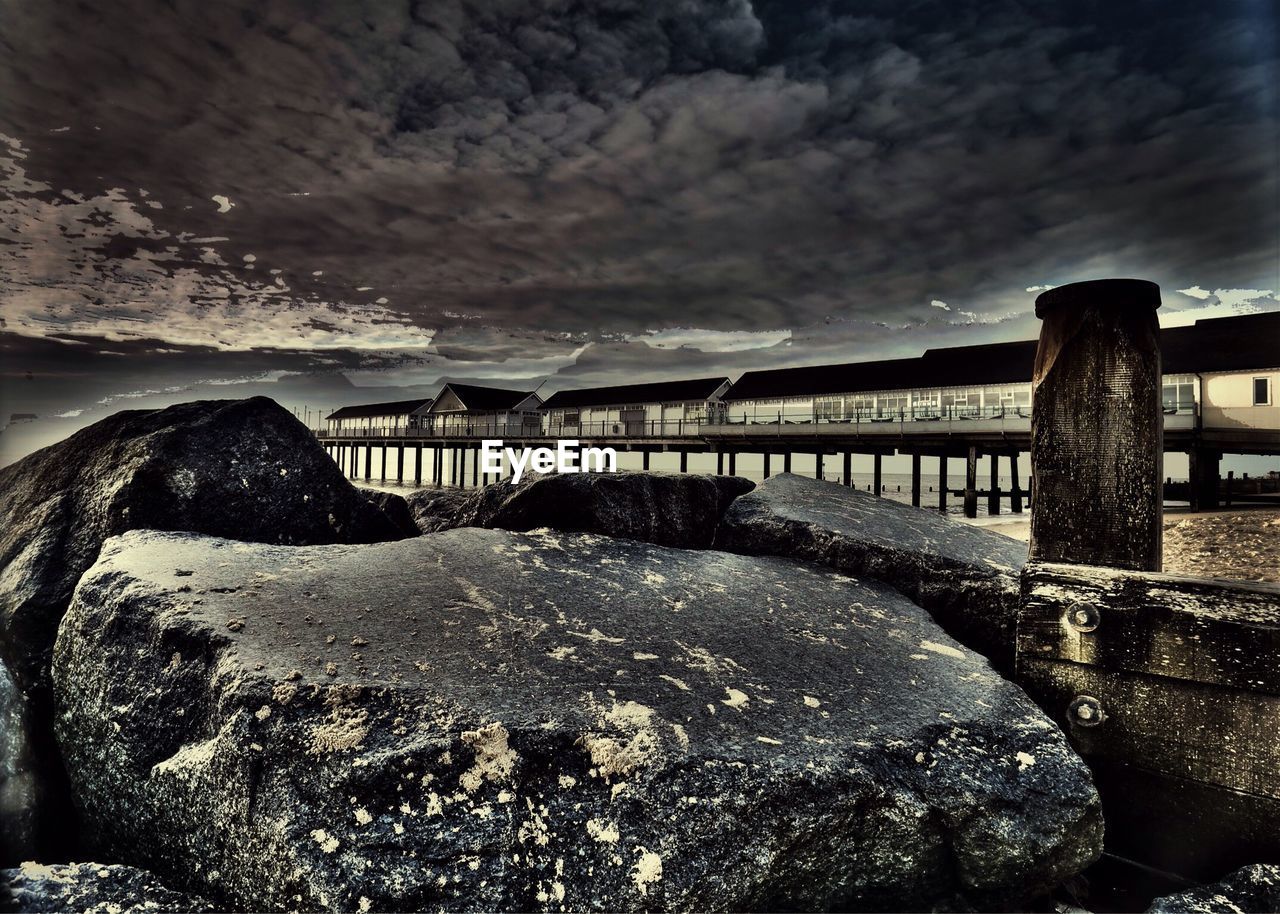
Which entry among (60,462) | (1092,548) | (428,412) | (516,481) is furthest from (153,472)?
(428,412)

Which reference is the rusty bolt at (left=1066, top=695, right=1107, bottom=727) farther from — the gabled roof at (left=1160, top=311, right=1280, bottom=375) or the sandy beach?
the gabled roof at (left=1160, top=311, right=1280, bottom=375)

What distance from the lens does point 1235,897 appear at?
272 cm

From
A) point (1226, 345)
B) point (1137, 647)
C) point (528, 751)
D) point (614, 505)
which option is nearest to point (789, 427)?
point (1226, 345)

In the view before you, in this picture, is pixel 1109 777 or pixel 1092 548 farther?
pixel 1092 548

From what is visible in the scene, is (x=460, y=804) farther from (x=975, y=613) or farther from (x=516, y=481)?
(x=975, y=613)

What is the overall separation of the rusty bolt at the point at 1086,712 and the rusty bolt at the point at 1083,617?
37 centimetres

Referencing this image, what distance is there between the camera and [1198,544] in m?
15.3

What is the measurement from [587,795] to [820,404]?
1343 inches

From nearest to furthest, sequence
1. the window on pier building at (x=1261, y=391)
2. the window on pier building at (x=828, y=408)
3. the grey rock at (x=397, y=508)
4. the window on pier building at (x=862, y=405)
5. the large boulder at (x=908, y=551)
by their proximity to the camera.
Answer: the large boulder at (x=908, y=551) → the grey rock at (x=397, y=508) → the window on pier building at (x=1261, y=391) → the window on pier building at (x=862, y=405) → the window on pier building at (x=828, y=408)

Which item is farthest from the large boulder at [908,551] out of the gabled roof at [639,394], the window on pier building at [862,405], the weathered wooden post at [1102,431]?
the gabled roof at [639,394]

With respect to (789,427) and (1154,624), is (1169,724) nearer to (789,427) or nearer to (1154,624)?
(1154,624)

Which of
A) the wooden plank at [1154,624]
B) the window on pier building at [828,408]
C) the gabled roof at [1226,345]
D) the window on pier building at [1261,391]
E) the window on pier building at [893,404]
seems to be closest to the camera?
the wooden plank at [1154,624]

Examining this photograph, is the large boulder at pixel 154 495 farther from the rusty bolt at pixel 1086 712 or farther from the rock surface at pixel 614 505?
the rusty bolt at pixel 1086 712

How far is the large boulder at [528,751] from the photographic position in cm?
210
